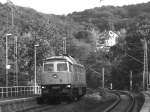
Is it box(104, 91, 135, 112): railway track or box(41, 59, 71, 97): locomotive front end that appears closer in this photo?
box(104, 91, 135, 112): railway track

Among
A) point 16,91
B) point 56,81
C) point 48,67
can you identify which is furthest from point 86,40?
point 56,81

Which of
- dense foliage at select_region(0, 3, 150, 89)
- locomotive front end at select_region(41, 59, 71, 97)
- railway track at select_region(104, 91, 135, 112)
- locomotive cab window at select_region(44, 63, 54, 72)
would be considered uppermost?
dense foliage at select_region(0, 3, 150, 89)

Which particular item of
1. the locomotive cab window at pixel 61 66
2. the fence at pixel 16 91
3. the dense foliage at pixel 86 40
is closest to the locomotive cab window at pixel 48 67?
the locomotive cab window at pixel 61 66

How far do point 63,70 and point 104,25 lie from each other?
151 metres

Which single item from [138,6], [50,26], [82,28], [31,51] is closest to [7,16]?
[50,26]

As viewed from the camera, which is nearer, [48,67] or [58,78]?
[58,78]

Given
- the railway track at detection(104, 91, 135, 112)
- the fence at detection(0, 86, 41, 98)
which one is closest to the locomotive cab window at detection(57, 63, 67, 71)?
the railway track at detection(104, 91, 135, 112)

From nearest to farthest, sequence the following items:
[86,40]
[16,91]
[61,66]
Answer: [61,66] < [16,91] < [86,40]

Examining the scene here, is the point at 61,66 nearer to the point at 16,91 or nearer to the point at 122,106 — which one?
the point at 122,106

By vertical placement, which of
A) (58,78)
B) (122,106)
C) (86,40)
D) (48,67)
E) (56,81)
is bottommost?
(122,106)

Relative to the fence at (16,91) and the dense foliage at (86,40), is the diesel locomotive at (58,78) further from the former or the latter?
the fence at (16,91)

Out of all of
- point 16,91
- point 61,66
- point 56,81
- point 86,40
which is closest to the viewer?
point 56,81

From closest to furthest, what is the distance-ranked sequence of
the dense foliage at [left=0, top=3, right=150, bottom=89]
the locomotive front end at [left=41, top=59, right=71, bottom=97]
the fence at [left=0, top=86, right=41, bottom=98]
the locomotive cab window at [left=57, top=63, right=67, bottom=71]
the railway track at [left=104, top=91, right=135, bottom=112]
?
the railway track at [left=104, top=91, right=135, bottom=112], the locomotive front end at [left=41, top=59, right=71, bottom=97], the locomotive cab window at [left=57, top=63, right=67, bottom=71], the fence at [left=0, top=86, right=41, bottom=98], the dense foliage at [left=0, top=3, right=150, bottom=89]

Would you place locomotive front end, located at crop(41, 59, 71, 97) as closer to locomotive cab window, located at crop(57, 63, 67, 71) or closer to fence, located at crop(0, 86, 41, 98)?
locomotive cab window, located at crop(57, 63, 67, 71)
